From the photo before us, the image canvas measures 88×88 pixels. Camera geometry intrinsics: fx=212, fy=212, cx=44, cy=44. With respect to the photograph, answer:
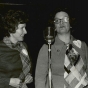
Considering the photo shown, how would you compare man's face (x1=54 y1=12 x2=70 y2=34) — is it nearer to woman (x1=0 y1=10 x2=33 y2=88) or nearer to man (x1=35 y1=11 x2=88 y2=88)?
man (x1=35 y1=11 x2=88 y2=88)

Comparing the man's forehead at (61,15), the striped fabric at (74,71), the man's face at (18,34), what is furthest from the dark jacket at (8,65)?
the man's forehead at (61,15)

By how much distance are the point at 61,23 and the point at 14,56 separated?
634mm

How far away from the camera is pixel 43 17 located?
3.80 meters

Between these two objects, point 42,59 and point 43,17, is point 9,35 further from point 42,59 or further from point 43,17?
point 43,17

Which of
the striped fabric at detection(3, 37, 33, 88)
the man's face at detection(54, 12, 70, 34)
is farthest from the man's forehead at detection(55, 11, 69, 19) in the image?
the striped fabric at detection(3, 37, 33, 88)

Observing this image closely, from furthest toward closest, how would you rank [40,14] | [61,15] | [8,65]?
[40,14] < [61,15] < [8,65]

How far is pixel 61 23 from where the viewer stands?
7.75 ft

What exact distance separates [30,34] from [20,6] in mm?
529

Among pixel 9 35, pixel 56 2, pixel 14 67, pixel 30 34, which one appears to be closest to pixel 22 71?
pixel 14 67

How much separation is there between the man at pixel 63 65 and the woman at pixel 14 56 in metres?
0.16

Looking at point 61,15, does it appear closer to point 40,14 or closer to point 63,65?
point 63,65

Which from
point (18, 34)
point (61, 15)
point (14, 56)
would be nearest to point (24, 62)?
point (14, 56)

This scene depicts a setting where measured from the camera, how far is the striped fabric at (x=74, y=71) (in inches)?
88.9

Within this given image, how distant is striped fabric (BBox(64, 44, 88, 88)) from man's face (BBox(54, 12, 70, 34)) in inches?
9.7
